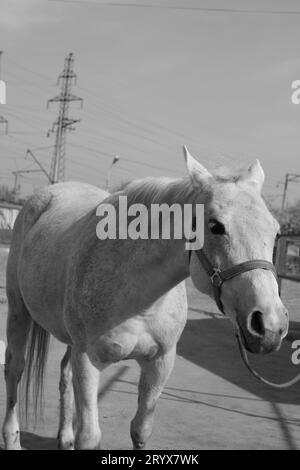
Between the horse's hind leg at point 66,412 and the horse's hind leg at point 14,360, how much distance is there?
29 cm

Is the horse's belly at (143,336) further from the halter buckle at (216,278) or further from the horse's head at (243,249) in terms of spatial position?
the halter buckle at (216,278)

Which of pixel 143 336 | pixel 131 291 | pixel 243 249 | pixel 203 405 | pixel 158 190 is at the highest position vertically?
pixel 158 190

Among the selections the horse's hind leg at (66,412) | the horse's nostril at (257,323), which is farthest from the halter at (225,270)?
the horse's hind leg at (66,412)

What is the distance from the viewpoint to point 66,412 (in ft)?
13.0

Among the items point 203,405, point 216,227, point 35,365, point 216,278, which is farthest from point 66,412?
point 216,227

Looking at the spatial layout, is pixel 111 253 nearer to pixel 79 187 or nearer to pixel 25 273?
pixel 25 273

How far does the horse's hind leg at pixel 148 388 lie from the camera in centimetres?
310

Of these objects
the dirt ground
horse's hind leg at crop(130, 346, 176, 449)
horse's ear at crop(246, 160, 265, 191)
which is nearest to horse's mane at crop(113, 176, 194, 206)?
horse's ear at crop(246, 160, 265, 191)

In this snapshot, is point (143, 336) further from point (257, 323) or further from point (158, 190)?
point (257, 323)

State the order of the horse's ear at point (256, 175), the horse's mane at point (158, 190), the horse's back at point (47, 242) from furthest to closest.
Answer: the horse's back at point (47, 242), the horse's mane at point (158, 190), the horse's ear at point (256, 175)

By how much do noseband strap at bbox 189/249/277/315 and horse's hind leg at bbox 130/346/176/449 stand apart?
0.80 meters

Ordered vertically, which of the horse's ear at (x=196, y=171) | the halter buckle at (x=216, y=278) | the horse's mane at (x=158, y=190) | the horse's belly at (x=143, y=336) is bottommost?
the horse's belly at (x=143, y=336)

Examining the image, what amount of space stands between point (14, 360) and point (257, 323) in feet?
7.87

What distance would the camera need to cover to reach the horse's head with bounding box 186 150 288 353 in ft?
6.98
